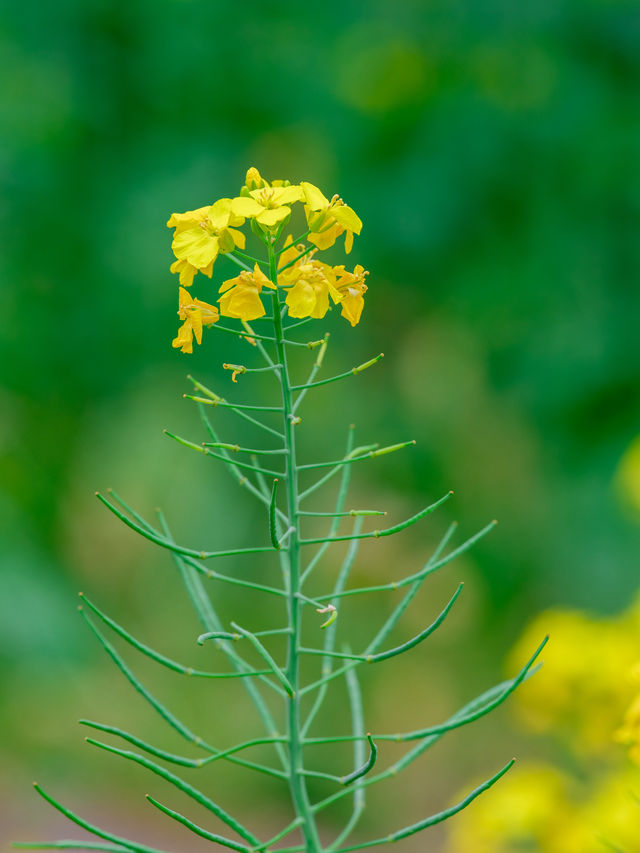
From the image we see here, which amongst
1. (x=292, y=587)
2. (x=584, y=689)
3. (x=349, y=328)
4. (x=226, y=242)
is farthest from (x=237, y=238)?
(x=349, y=328)

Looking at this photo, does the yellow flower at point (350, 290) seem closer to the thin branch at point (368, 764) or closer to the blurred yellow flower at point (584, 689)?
the thin branch at point (368, 764)

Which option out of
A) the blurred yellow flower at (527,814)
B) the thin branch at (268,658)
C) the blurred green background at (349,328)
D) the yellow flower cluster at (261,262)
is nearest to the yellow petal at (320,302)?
the yellow flower cluster at (261,262)

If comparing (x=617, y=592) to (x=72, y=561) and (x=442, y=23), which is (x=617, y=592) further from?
(x=72, y=561)

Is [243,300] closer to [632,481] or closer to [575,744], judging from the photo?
[575,744]

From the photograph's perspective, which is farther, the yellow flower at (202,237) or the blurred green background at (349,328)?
the blurred green background at (349,328)

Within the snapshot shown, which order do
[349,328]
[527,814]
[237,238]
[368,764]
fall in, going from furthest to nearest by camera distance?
[349,328] → [527,814] → [237,238] → [368,764]

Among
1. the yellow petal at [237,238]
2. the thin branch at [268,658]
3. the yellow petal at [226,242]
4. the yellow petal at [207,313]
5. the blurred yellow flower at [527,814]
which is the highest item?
the yellow petal at [237,238]

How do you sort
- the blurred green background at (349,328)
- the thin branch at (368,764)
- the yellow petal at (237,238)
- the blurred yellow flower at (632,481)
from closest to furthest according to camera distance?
the thin branch at (368,764), the yellow petal at (237,238), the blurred yellow flower at (632,481), the blurred green background at (349,328)
